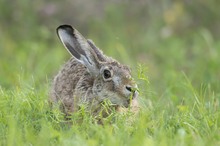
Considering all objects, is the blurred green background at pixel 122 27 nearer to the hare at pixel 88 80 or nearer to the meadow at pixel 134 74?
the meadow at pixel 134 74

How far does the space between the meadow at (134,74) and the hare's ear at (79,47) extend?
392 mm

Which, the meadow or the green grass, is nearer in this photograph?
the green grass

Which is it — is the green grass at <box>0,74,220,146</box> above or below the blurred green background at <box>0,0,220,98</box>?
below

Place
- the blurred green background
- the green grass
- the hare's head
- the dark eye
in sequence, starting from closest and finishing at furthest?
1. the green grass
2. the hare's head
3. the dark eye
4. the blurred green background

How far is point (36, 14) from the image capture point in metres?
12.6

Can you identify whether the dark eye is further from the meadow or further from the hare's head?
the meadow

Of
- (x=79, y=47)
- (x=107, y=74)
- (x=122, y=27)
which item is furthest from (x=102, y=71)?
(x=122, y=27)

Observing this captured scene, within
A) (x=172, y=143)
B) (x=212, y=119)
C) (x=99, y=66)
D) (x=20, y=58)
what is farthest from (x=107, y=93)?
(x=20, y=58)

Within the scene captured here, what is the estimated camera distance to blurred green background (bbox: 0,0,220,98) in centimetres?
1134

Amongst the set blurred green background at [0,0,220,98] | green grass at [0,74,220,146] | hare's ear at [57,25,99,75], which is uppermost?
blurred green background at [0,0,220,98]

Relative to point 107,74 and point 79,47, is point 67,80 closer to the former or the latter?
point 79,47

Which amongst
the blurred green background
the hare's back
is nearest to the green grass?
the hare's back

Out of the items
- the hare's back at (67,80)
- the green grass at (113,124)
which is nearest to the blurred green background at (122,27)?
the hare's back at (67,80)

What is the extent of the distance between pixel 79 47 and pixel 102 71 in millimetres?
464
